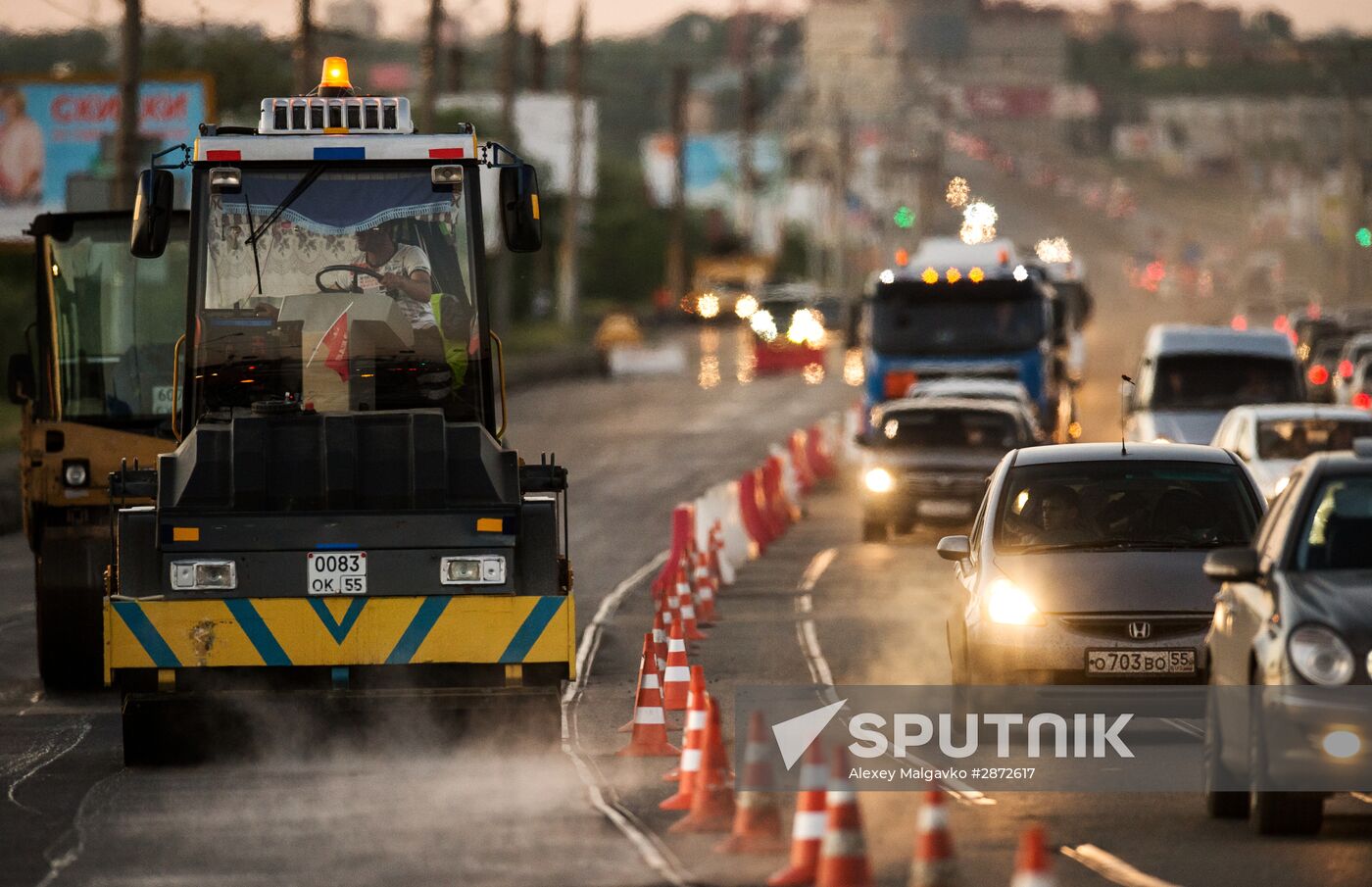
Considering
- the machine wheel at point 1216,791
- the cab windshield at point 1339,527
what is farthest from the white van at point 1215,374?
the cab windshield at point 1339,527

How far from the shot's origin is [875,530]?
28203 mm

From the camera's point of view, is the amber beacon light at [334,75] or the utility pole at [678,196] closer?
A: the amber beacon light at [334,75]

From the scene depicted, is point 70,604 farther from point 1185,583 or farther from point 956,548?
point 1185,583

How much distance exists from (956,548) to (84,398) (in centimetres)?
668

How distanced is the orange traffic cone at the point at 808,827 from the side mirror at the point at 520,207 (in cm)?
479

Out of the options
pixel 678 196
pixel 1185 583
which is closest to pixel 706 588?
pixel 1185 583

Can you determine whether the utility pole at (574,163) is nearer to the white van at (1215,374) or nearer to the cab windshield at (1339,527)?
the white van at (1215,374)

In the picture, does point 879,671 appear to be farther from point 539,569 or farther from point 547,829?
point 547,829

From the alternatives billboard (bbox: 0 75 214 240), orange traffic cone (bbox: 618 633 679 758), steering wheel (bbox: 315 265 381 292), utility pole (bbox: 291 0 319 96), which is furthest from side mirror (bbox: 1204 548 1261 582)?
billboard (bbox: 0 75 214 240)

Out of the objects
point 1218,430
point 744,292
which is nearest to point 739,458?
point 1218,430

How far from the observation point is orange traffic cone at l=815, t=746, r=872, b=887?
28.7 ft

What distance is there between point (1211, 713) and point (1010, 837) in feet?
3.40

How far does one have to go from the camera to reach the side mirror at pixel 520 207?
13578 millimetres

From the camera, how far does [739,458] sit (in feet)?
135
